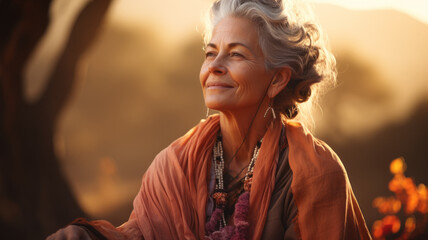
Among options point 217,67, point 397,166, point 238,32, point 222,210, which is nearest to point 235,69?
point 217,67

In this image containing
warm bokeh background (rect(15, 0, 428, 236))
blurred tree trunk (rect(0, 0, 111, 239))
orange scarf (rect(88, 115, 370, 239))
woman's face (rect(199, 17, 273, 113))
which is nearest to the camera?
orange scarf (rect(88, 115, 370, 239))

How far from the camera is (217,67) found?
8.43 feet

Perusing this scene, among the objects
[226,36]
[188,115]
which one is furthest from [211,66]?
[188,115]

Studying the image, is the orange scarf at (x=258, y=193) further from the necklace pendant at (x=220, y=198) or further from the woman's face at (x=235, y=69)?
the woman's face at (x=235, y=69)

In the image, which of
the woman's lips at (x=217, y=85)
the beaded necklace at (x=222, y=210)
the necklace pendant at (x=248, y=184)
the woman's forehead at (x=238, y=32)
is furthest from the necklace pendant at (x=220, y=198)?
the woman's forehead at (x=238, y=32)

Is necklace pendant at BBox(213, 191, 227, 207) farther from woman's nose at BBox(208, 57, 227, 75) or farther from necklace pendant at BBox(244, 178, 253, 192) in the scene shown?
woman's nose at BBox(208, 57, 227, 75)

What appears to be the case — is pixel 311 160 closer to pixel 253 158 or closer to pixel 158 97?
pixel 253 158

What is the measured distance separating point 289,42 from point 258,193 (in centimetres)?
80

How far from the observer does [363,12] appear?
489cm

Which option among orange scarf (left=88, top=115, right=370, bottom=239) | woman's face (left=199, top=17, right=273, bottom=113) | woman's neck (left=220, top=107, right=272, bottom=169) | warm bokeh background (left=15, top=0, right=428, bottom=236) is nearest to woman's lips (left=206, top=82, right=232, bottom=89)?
woman's face (left=199, top=17, right=273, bottom=113)

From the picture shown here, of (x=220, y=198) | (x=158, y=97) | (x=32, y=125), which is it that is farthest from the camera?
(x=158, y=97)

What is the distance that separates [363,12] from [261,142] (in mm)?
2730

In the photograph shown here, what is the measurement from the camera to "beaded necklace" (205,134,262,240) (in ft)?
8.09

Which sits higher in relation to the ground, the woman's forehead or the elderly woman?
the woman's forehead
